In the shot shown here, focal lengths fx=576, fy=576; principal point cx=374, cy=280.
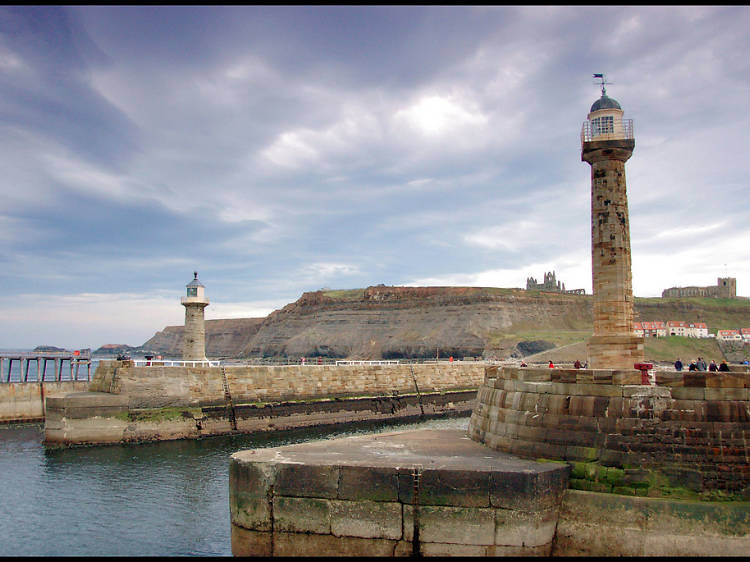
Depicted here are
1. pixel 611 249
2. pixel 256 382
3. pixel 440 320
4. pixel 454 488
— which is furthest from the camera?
pixel 440 320

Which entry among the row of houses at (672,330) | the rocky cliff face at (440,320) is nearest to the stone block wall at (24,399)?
→ the rocky cliff face at (440,320)

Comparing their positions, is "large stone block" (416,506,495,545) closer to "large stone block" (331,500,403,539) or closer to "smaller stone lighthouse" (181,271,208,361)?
"large stone block" (331,500,403,539)

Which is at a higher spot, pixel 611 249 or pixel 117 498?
pixel 611 249

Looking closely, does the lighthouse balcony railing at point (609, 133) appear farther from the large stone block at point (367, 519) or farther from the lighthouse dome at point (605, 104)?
the large stone block at point (367, 519)

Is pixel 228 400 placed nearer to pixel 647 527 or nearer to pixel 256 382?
pixel 256 382

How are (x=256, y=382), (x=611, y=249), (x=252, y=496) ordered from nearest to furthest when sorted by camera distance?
(x=252, y=496), (x=611, y=249), (x=256, y=382)

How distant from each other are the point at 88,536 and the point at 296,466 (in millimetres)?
7076

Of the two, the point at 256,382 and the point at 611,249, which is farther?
the point at 256,382

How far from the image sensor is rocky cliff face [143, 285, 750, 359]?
316 feet

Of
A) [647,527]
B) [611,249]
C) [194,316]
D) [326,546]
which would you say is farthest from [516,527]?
[194,316]

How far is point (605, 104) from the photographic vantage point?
18.5 metres

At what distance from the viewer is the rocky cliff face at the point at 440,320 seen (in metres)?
96.4

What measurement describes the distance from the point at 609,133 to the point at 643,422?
9.34 meters

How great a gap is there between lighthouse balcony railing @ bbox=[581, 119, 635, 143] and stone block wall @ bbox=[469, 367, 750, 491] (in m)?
8.05
